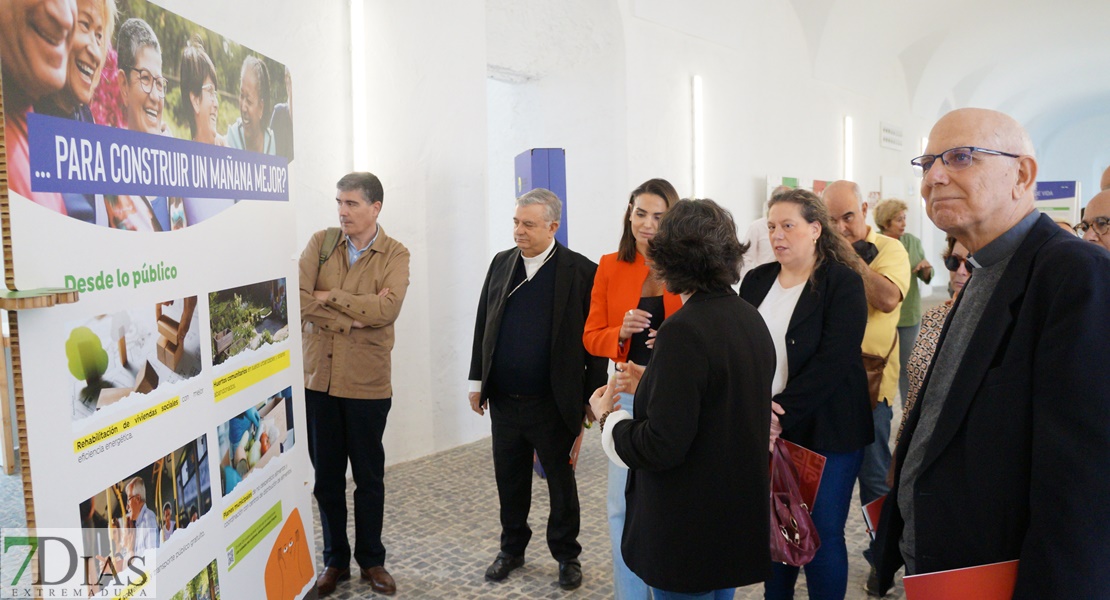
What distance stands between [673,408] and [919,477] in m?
0.56

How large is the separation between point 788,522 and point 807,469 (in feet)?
0.75

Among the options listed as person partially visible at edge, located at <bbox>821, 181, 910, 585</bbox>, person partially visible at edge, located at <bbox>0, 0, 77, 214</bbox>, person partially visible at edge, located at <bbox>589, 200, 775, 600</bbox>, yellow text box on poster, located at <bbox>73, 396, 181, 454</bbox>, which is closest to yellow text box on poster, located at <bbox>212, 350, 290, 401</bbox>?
yellow text box on poster, located at <bbox>73, 396, 181, 454</bbox>

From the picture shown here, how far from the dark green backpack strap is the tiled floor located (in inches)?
57.4

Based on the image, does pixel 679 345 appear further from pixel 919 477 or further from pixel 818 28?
pixel 818 28

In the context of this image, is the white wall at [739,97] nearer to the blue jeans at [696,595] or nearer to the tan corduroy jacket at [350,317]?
the tan corduroy jacket at [350,317]

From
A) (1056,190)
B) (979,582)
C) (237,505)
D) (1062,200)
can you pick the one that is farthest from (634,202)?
(1056,190)

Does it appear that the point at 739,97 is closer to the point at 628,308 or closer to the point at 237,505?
the point at 628,308

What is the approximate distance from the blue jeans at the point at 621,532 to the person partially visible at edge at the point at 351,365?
108 centimetres

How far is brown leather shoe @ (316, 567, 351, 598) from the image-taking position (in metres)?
3.25

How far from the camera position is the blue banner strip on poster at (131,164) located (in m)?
1.47

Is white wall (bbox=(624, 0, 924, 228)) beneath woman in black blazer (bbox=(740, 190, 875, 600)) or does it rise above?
above

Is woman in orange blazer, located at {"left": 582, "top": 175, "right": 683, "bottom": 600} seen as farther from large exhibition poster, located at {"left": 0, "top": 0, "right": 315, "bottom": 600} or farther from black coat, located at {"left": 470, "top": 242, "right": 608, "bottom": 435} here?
large exhibition poster, located at {"left": 0, "top": 0, "right": 315, "bottom": 600}

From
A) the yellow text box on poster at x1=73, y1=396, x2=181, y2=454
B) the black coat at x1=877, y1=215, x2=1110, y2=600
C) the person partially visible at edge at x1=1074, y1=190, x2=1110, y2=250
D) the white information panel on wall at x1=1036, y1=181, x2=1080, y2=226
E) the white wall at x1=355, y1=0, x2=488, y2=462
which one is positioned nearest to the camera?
the black coat at x1=877, y1=215, x2=1110, y2=600

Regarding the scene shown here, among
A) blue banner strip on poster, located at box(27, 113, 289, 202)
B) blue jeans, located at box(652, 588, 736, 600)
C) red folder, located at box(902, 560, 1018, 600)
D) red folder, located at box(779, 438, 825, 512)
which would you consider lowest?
blue jeans, located at box(652, 588, 736, 600)
